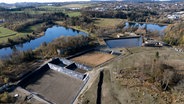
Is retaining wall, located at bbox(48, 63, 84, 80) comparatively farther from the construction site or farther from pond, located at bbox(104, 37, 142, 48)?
pond, located at bbox(104, 37, 142, 48)

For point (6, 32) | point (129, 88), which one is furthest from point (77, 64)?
point (6, 32)

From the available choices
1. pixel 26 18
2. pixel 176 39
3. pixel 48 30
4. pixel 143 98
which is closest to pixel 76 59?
pixel 143 98

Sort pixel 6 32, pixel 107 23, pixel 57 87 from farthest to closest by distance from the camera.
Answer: pixel 107 23 → pixel 6 32 → pixel 57 87

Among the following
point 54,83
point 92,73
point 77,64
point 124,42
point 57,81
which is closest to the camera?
point 54,83

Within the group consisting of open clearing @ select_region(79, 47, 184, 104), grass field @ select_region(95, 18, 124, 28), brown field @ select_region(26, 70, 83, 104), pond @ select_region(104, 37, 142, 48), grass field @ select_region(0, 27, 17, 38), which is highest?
grass field @ select_region(95, 18, 124, 28)

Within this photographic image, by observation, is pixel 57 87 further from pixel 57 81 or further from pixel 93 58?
pixel 93 58

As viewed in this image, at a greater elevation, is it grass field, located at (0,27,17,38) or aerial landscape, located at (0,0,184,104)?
grass field, located at (0,27,17,38)

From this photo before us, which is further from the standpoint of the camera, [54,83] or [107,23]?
[107,23]

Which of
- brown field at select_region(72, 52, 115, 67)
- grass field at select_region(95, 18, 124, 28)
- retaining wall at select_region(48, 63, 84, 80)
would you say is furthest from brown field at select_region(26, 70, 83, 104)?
grass field at select_region(95, 18, 124, 28)
